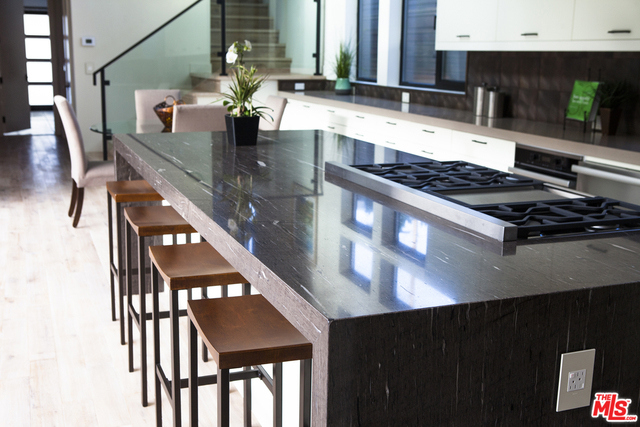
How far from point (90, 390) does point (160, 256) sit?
35.7 inches

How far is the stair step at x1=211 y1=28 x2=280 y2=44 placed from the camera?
7.05m

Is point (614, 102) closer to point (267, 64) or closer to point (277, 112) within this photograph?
point (277, 112)

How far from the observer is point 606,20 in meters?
3.36

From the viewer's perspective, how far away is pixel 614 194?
3.10m

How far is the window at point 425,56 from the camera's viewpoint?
214 inches

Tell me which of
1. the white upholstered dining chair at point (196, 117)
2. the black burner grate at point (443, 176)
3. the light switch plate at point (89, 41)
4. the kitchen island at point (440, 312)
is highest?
the light switch plate at point (89, 41)

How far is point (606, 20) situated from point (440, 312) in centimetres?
299

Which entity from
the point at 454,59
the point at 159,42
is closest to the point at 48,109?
the point at 159,42

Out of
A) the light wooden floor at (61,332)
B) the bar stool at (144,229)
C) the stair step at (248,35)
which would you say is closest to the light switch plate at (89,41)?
the stair step at (248,35)

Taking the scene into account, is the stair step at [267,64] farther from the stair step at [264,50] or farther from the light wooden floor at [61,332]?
the light wooden floor at [61,332]

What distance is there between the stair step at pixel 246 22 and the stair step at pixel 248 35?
34 millimetres

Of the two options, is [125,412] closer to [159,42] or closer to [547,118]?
[547,118]

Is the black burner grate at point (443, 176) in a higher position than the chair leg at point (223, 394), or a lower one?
higher

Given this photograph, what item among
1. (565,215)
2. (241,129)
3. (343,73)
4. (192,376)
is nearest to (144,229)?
(241,129)
